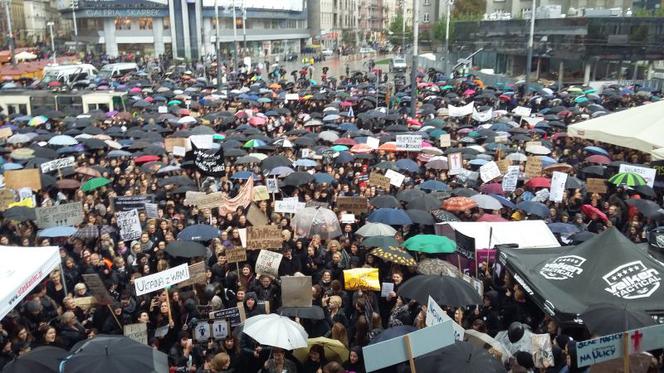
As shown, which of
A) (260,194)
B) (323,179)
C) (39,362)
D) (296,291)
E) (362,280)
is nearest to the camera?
(39,362)

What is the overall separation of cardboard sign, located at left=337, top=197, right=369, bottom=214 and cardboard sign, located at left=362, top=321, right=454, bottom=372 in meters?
6.25

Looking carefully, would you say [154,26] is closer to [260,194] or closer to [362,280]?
Result: [260,194]

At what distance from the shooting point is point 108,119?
22.9 metres

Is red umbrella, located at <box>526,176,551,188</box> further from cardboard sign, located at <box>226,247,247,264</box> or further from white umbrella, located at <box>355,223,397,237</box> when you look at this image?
cardboard sign, located at <box>226,247,247,264</box>

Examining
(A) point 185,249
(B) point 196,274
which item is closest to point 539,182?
(A) point 185,249

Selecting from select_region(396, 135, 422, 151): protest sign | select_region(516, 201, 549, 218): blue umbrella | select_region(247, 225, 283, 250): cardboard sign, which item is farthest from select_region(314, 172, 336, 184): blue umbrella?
select_region(516, 201, 549, 218): blue umbrella

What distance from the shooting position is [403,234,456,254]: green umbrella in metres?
Answer: 9.15

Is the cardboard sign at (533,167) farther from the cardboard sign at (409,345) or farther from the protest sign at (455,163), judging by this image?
the cardboard sign at (409,345)

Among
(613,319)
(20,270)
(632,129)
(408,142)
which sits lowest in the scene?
(20,270)

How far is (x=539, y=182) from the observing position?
13008mm

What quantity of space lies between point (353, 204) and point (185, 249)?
3.51m

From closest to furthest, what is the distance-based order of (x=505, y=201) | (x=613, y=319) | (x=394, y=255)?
1. (x=613, y=319)
2. (x=394, y=255)
3. (x=505, y=201)

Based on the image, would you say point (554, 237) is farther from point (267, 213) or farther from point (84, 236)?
point (84, 236)

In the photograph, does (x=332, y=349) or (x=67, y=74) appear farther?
(x=67, y=74)
